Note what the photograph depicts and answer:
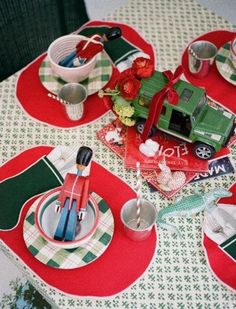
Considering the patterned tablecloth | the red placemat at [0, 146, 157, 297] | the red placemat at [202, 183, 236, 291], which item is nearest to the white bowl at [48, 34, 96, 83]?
the patterned tablecloth

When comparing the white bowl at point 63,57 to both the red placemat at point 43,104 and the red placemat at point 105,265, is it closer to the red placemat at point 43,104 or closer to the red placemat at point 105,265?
the red placemat at point 43,104

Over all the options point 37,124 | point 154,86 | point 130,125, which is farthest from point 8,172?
point 154,86

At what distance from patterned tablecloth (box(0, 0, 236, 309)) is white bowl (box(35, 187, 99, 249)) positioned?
119 millimetres

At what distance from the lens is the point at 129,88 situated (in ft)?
4.50

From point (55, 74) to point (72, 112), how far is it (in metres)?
0.21

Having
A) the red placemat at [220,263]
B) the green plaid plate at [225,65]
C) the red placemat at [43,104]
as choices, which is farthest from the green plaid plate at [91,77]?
the red placemat at [220,263]

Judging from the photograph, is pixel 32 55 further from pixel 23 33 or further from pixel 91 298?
pixel 91 298

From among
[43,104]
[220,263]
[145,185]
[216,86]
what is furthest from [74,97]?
A: [220,263]

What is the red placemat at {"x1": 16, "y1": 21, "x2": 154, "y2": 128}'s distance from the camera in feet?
5.08

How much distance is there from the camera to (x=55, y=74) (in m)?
1.63

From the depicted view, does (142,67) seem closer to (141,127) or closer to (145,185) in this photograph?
(141,127)

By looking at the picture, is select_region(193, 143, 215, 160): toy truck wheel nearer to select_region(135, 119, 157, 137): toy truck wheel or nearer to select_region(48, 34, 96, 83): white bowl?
select_region(135, 119, 157, 137): toy truck wheel

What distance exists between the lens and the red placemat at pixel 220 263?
1252mm

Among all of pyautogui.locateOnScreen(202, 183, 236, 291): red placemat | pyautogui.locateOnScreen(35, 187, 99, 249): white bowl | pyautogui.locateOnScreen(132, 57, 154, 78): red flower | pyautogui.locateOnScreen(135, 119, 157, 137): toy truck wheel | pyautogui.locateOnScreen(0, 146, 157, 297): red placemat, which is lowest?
pyautogui.locateOnScreen(202, 183, 236, 291): red placemat
